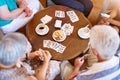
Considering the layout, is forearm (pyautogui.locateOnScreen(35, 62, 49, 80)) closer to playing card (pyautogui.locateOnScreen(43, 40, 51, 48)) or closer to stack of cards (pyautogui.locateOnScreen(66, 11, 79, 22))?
playing card (pyautogui.locateOnScreen(43, 40, 51, 48))

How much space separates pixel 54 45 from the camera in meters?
2.26

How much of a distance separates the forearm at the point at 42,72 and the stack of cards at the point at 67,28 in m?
0.46

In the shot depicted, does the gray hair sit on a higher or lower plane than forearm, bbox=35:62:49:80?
higher

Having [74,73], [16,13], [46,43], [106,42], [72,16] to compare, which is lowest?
[74,73]

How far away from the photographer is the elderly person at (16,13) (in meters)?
2.28

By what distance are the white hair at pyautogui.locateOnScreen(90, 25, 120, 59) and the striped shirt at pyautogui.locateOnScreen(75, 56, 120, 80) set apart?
67 millimetres

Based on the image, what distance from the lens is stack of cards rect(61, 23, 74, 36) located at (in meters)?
2.37

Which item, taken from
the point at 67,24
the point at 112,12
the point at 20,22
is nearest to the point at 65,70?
the point at 67,24

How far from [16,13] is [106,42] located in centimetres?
112

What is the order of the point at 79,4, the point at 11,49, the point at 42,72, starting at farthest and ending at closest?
the point at 79,4 → the point at 42,72 → the point at 11,49

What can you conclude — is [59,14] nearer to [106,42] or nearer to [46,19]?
[46,19]

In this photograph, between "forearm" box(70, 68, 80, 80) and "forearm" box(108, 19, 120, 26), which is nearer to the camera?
"forearm" box(70, 68, 80, 80)

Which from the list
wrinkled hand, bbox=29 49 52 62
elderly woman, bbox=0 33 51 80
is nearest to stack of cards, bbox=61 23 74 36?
wrinkled hand, bbox=29 49 52 62

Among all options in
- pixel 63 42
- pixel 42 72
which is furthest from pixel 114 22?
pixel 42 72
